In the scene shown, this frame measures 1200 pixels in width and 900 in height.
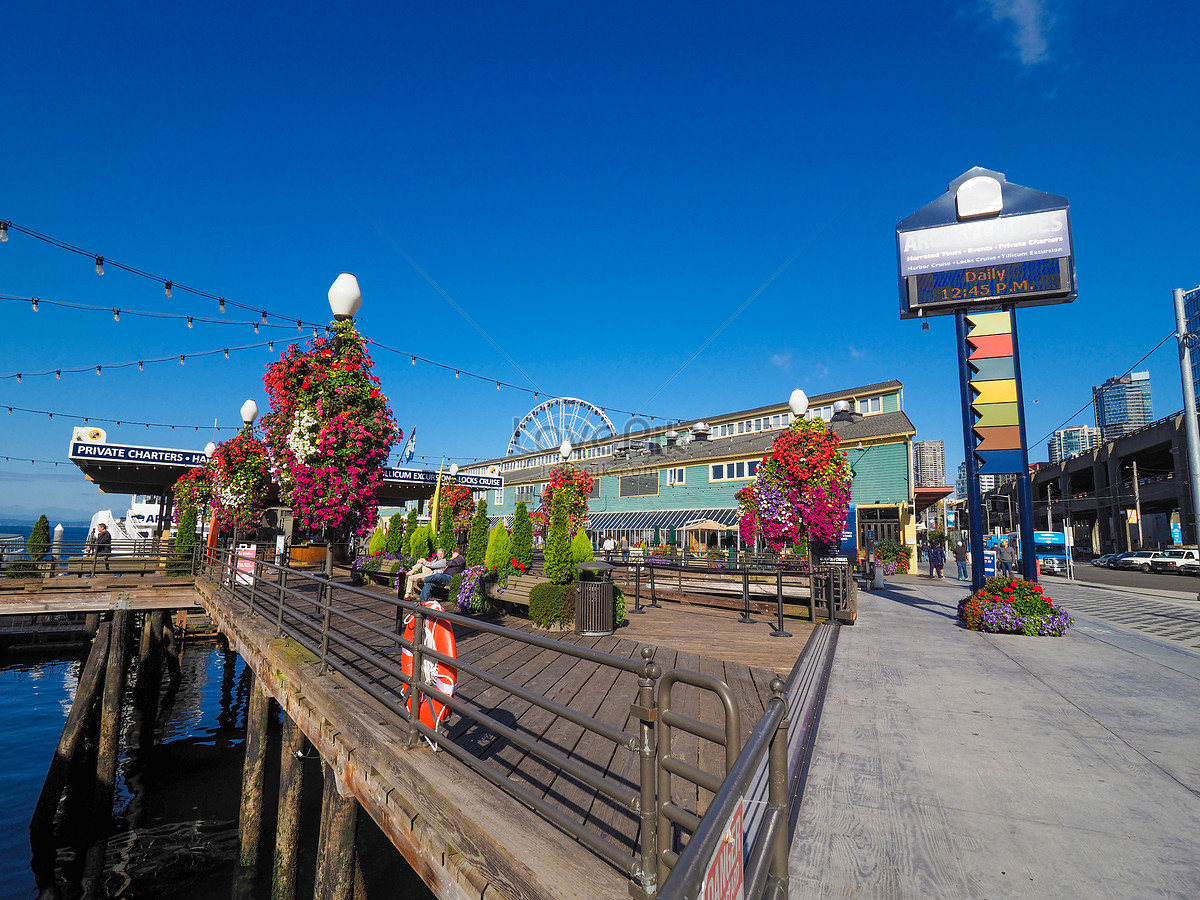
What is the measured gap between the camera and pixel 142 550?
2620 centimetres

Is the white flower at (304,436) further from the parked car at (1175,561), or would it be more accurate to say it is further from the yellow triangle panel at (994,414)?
the parked car at (1175,561)

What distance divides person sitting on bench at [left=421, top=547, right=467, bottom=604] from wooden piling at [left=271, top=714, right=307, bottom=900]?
376 cm

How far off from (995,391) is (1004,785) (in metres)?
11.1

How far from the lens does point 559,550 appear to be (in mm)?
10055

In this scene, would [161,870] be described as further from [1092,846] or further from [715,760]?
[1092,846]

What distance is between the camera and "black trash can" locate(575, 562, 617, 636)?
977 centimetres

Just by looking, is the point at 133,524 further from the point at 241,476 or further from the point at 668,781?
the point at 668,781

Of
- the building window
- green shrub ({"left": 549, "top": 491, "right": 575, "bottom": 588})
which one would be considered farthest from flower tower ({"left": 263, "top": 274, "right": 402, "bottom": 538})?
the building window

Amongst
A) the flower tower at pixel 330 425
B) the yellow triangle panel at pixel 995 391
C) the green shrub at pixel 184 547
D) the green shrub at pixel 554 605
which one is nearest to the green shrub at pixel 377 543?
the green shrub at pixel 184 547

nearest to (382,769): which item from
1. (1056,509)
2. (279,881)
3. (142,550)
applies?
(279,881)

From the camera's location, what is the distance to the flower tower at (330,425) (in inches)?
535

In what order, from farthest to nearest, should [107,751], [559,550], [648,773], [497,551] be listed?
[497,551]
[107,751]
[559,550]
[648,773]

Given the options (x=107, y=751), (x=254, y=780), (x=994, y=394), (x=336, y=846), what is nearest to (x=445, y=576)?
(x=254, y=780)

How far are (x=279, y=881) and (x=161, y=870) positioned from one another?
263 cm
